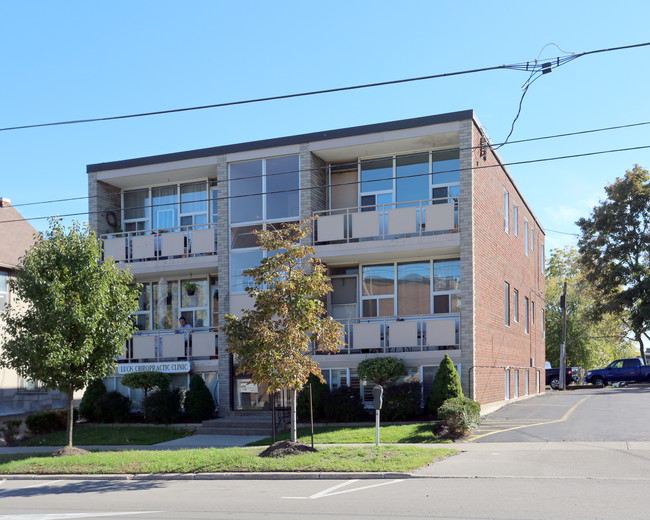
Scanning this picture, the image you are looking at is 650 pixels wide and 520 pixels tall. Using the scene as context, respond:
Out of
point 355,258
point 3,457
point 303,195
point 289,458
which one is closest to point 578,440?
point 289,458

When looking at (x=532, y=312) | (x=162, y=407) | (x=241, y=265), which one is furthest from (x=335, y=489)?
(x=532, y=312)

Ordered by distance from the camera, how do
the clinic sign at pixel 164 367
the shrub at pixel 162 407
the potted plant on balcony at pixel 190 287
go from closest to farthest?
1. the shrub at pixel 162 407
2. the clinic sign at pixel 164 367
3. the potted plant on balcony at pixel 190 287

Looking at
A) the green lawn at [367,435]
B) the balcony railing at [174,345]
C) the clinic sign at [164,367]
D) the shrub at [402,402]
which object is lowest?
the green lawn at [367,435]

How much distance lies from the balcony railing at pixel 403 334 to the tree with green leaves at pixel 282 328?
6070 millimetres

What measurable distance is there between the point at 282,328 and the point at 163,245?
10.6m

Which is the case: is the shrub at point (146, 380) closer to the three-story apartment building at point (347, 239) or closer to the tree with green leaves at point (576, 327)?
the three-story apartment building at point (347, 239)

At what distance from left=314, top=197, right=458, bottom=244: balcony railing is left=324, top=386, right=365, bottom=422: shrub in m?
4.60

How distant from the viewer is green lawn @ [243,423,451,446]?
16.3 metres

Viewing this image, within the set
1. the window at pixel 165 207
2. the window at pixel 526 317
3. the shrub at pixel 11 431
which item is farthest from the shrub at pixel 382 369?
the window at pixel 526 317

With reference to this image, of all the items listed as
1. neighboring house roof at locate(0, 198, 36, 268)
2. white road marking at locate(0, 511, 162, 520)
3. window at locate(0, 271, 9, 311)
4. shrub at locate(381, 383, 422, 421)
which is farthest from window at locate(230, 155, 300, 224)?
white road marking at locate(0, 511, 162, 520)

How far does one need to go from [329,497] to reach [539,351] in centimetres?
2694

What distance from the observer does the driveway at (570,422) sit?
15.9 meters

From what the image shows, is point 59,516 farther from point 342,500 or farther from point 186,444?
point 186,444

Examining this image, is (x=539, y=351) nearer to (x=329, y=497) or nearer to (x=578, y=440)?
(x=578, y=440)
